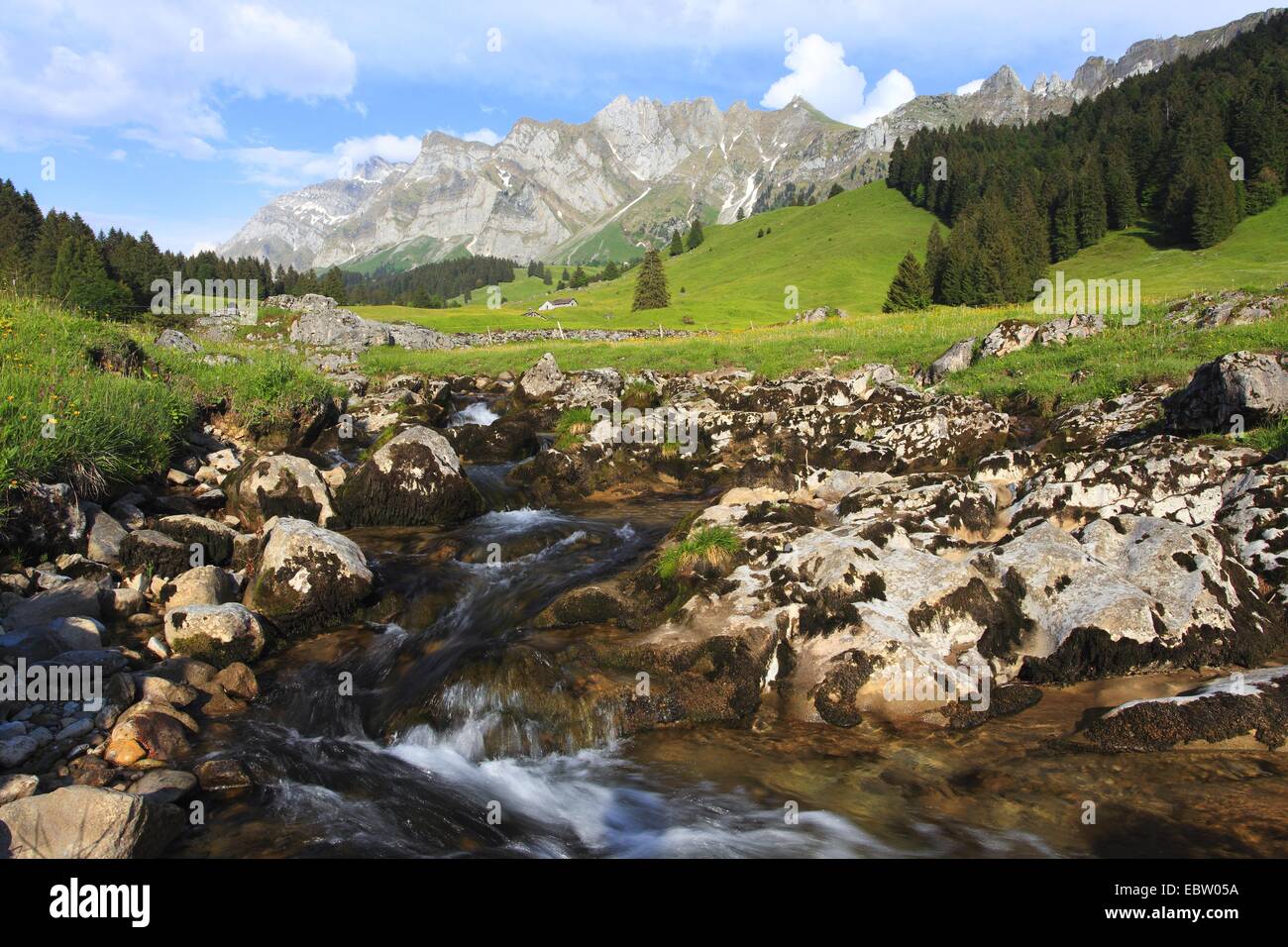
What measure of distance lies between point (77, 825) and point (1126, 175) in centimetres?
12474

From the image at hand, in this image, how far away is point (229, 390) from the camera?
797 inches

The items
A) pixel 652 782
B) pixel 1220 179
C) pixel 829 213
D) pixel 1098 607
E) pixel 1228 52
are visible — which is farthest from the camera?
pixel 829 213

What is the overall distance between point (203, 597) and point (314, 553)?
1.63m

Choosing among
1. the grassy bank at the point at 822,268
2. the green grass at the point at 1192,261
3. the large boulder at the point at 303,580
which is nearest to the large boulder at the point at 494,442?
the large boulder at the point at 303,580

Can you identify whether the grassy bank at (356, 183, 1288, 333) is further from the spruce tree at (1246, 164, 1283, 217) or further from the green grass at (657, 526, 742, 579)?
the green grass at (657, 526, 742, 579)

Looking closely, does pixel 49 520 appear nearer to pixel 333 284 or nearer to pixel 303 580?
pixel 303 580

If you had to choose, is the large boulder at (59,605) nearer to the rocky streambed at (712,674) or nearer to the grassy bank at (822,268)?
the rocky streambed at (712,674)

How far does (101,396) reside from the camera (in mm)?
13891

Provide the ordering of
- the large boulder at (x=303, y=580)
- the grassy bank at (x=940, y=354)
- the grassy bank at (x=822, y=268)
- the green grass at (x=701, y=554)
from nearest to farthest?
the green grass at (x=701, y=554) < the large boulder at (x=303, y=580) < the grassy bank at (x=940, y=354) < the grassy bank at (x=822, y=268)

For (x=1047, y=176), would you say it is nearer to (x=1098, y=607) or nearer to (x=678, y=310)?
(x=678, y=310)

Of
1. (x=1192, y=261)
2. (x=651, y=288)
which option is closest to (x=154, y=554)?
(x=651, y=288)

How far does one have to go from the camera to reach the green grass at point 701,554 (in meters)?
10.5

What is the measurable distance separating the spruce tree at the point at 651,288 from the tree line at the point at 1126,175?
103 ft
